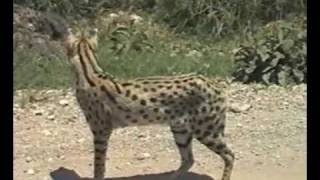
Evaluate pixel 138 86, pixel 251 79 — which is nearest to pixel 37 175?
pixel 138 86

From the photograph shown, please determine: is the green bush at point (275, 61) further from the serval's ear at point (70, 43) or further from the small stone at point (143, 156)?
the serval's ear at point (70, 43)

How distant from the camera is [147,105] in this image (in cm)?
610

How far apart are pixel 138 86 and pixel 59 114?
1.78m

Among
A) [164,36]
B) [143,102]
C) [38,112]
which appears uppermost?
[164,36]

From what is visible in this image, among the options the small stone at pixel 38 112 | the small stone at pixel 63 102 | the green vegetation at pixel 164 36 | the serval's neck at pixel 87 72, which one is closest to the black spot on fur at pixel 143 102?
the serval's neck at pixel 87 72

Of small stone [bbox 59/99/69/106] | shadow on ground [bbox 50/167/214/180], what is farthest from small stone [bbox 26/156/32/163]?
small stone [bbox 59/99/69/106]

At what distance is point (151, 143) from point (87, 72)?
119 centimetres

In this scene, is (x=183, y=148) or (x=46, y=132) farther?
(x=46, y=132)

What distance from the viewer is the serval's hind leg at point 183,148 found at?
615 centimetres

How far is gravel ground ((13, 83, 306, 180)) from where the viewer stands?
6.57 metres

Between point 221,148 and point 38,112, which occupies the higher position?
point 38,112

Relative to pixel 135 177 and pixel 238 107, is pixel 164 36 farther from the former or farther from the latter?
pixel 135 177

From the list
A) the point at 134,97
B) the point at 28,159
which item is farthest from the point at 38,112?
the point at 134,97
